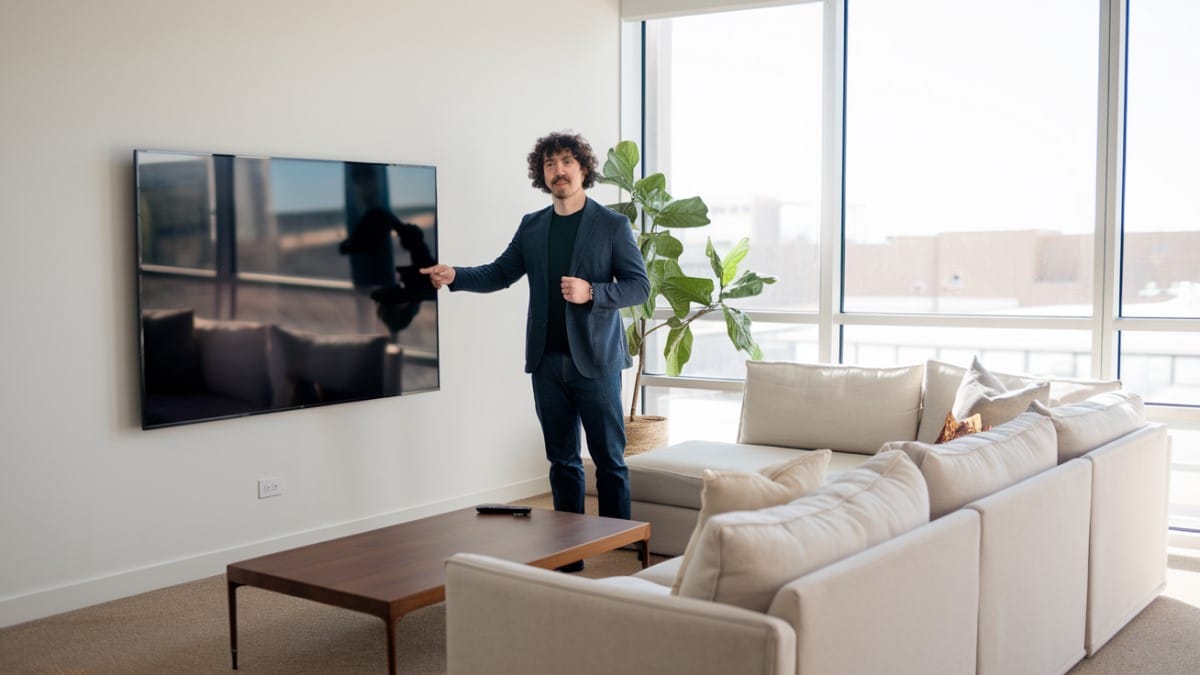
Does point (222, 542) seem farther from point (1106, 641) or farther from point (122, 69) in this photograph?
point (1106, 641)

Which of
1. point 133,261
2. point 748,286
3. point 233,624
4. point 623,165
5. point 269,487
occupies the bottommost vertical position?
point 233,624

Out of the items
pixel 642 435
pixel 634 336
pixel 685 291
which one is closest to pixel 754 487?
pixel 685 291

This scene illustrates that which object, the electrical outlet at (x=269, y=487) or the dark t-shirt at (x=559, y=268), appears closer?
the dark t-shirt at (x=559, y=268)

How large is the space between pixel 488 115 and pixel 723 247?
1528 mm

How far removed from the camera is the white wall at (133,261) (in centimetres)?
374

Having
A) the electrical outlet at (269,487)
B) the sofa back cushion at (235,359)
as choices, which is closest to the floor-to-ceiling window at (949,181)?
the electrical outlet at (269,487)

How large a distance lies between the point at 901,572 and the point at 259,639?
2.23 metres

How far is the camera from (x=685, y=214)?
557 centimetres

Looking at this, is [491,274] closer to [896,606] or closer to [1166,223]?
[896,606]

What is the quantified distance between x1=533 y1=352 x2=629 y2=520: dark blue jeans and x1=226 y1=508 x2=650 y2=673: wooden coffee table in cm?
46

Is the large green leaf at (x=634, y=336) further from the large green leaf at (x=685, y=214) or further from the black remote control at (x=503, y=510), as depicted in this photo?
the black remote control at (x=503, y=510)

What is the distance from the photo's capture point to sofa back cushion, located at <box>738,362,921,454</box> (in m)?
4.64

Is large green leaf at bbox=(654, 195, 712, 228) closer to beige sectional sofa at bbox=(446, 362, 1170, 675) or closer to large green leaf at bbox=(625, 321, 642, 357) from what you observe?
large green leaf at bbox=(625, 321, 642, 357)

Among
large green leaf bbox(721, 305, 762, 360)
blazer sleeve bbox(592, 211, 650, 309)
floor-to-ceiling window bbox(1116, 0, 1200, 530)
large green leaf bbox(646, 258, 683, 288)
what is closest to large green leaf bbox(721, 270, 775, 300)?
large green leaf bbox(721, 305, 762, 360)
